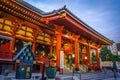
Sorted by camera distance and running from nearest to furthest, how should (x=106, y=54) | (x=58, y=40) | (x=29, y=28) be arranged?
(x=58, y=40) < (x=29, y=28) < (x=106, y=54)

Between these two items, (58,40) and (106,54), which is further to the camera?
(106,54)

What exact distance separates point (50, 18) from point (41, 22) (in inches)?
54.8

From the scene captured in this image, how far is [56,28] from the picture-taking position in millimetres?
11469

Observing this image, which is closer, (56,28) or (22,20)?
(22,20)

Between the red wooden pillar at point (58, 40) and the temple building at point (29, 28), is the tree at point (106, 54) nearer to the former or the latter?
the temple building at point (29, 28)

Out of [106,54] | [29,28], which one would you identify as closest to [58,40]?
[29,28]

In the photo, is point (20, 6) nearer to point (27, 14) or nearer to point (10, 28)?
point (27, 14)

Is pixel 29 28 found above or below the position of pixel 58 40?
above

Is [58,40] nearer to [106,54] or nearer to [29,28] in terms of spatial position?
[29,28]

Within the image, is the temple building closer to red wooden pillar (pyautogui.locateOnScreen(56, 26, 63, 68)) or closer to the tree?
red wooden pillar (pyautogui.locateOnScreen(56, 26, 63, 68))

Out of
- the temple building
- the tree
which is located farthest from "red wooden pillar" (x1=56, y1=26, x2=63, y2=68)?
the tree

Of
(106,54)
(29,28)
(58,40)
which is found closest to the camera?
(58,40)

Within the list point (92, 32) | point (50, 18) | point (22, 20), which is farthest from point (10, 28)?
point (92, 32)

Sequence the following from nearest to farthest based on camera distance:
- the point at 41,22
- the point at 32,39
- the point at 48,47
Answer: the point at 41,22 < the point at 32,39 < the point at 48,47
